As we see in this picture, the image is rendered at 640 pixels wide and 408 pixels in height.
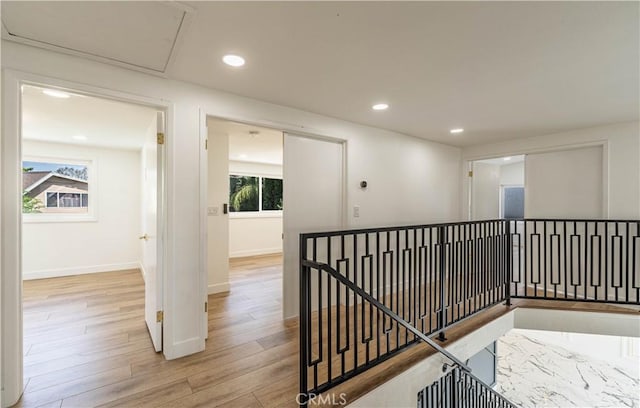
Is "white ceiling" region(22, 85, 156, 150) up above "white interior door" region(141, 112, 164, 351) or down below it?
above

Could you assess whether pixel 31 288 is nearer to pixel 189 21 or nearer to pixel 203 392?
pixel 203 392

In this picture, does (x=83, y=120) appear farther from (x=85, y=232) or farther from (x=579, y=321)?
(x=579, y=321)

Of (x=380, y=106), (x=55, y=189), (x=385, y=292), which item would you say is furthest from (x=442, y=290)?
(x=55, y=189)

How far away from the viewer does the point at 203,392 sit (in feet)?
6.12

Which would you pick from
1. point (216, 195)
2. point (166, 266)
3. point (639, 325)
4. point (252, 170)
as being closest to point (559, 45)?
point (166, 266)

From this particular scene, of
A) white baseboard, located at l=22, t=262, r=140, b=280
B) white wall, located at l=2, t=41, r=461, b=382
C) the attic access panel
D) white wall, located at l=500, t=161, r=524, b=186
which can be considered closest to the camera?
the attic access panel

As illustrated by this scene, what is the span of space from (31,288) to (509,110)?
6755mm

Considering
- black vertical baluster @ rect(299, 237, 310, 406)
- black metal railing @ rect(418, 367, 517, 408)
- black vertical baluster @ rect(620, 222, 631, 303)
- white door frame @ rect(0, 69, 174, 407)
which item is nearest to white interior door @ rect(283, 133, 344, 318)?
black vertical baluster @ rect(299, 237, 310, 406)

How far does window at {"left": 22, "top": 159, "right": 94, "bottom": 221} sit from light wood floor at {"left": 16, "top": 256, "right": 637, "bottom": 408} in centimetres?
173

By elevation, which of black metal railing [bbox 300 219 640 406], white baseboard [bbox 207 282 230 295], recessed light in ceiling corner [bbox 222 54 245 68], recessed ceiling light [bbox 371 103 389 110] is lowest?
white baseboard [bbox 207 282 230 295]

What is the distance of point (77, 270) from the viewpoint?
4.87 m

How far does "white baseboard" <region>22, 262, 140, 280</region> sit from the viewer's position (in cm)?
454

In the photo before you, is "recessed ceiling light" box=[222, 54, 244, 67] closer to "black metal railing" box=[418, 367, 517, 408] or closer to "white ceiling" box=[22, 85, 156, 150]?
"white ceiling" box=[22, 85, 156, 150]

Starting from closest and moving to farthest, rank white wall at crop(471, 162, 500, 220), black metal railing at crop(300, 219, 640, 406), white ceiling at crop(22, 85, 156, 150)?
black metal railing at crop(300, 219, 640, 406) → white ceiling at crop(22, 85, 156, 150) → white wall at crop(471, 162, 500, 220)
